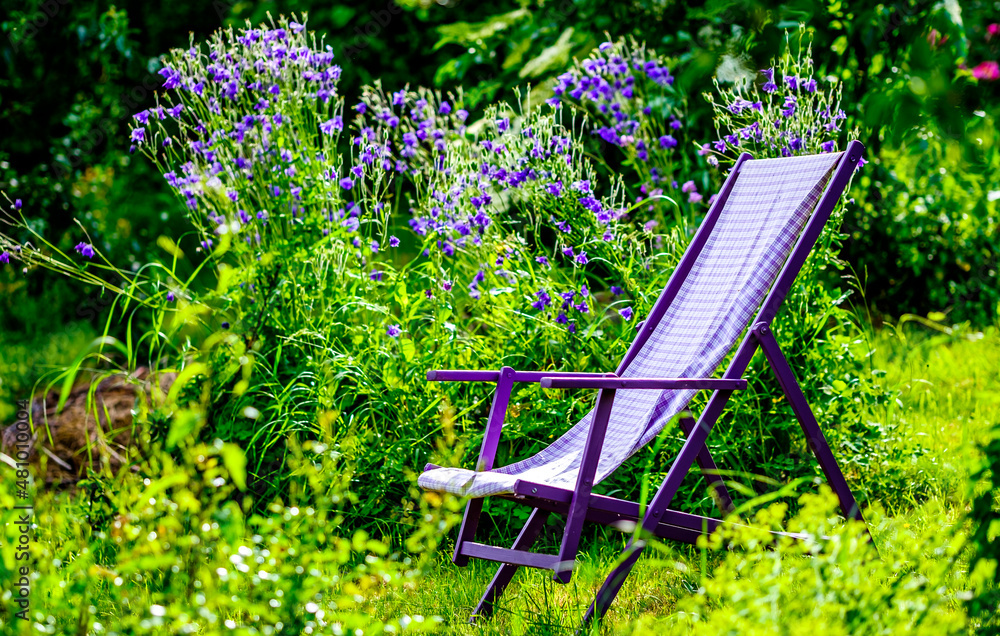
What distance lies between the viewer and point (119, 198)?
727cm

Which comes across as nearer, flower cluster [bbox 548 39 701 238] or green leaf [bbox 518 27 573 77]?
flower cluster [bbox 548 39 701 238]

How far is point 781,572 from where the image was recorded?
2.67 metres

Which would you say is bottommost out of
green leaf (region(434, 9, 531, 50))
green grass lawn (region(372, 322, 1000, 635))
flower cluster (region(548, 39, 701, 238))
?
green grass lawn (region(372, 322, 1000, 635))

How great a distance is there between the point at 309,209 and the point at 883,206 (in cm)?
359

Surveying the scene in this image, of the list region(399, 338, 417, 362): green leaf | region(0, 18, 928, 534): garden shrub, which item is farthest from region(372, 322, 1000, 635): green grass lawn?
region(399, 338, 417, 362): green leaf

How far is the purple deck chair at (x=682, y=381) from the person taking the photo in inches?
89.1

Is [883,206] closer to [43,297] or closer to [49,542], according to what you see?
[49,542]

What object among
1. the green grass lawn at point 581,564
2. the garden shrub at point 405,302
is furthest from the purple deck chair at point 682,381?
the garden shrub at point 405,302

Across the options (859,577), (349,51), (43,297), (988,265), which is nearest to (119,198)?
(43,297)

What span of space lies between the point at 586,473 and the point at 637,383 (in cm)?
27

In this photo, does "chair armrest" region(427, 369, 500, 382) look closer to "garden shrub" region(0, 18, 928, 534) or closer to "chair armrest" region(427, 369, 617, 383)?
"chair armrest" region(427, 369, 617, 383)

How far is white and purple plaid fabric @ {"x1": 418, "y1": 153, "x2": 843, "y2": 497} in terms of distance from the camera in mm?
2566

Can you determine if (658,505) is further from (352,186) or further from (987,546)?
(352,186)

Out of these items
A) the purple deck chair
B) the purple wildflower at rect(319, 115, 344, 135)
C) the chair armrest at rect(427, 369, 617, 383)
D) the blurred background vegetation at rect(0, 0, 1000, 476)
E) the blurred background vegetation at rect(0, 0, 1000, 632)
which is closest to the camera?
the blurred background vegetation at rect(0, 0, 1000, 632)
